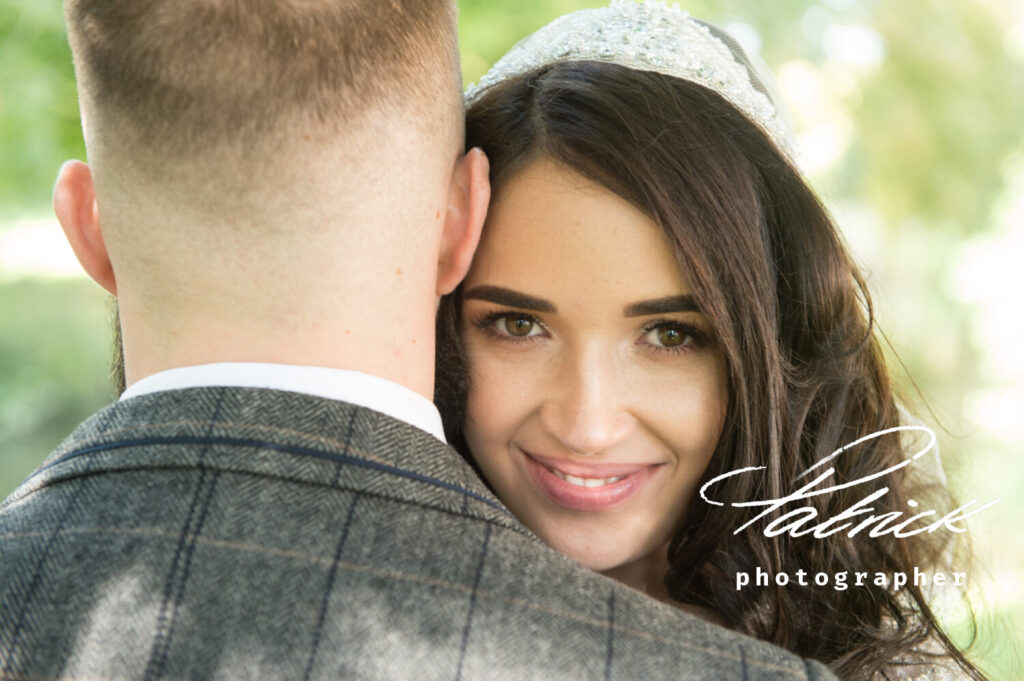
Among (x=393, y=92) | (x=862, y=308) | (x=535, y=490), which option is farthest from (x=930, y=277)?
(x=393, y=92)

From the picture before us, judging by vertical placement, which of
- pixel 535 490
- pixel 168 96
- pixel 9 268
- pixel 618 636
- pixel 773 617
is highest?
pixel 168 96

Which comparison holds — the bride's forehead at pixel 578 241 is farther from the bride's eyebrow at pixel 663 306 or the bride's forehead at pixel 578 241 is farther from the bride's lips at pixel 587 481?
Result: the bride's lips at pixel 587 481

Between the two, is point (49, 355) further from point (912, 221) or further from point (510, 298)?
point (912, 221)

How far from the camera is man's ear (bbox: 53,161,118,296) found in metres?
1.64

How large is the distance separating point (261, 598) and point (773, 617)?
161 cm

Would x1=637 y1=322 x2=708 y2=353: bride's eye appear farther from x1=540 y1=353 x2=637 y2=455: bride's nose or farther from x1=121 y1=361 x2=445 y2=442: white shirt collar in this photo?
x1=121 y1=361 x2=445 y2=442: white shirt collar

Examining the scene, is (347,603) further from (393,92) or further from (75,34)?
(75,34)

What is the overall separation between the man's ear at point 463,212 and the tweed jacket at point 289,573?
0.64m

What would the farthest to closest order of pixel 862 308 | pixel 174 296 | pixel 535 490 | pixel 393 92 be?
pixel 862 308 < pixel 535 490 < pixel 393 92 < pixel 174 296

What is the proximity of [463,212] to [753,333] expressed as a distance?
2.55 ft

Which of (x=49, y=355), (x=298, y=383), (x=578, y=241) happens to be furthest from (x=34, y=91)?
(x=49, y=355)

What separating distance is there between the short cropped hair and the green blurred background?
4.77 metres

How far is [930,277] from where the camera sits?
9477 millimetres

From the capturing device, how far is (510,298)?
85.6 inches
